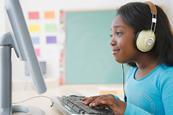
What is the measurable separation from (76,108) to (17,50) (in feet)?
0.81

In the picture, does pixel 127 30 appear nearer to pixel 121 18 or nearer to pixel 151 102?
pixel 121 18

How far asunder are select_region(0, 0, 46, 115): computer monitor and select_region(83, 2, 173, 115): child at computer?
0.83 ft

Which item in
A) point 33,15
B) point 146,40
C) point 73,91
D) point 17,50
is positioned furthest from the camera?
point 33,15

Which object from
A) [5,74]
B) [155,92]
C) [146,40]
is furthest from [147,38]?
[5,74]

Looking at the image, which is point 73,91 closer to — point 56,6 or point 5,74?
point 56,6

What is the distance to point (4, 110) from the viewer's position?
78 cm

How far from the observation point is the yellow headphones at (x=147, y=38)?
89cm

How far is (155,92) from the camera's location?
35.6 inches

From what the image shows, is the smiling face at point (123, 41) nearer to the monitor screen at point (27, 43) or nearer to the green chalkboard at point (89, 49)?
the monitor screen at point (27, 43)

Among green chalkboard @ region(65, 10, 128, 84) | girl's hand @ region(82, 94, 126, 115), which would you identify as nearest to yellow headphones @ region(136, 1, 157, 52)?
girl's hand @ region(82, 94, 126, 115)

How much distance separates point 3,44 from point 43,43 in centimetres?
91

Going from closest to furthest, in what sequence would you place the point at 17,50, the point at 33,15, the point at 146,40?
the point at 17,50, the point at 146,40, the point at 33,15

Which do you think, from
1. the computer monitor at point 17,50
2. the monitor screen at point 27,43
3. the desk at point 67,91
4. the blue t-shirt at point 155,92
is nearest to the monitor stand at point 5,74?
the computer monitor at point 17,50

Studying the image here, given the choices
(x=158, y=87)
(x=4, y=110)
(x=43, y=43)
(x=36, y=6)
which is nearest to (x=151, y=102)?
(x=158, y=87)
